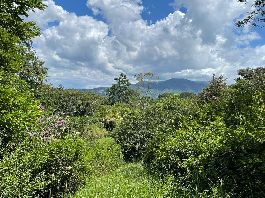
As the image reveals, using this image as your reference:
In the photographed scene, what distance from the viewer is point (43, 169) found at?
45.0 ft

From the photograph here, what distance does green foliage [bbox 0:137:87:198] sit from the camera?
34.6 feet

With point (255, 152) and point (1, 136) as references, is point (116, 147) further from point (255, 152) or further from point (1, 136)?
→ point (255, 152)

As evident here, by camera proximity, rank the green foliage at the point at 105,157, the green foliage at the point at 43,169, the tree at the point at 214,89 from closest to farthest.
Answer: the green foliage at the point at 43,169 → the green foliage at the point at 105,157 → the tree at the point at 214,89

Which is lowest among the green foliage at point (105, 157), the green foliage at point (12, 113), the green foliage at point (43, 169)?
the green foliage at point (105, 157)

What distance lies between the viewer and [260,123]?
31.5ft

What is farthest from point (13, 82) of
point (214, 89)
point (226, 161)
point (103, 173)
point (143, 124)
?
point (214, 89)

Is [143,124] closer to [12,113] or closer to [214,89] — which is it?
[214,89]

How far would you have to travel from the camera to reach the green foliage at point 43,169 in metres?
10.5

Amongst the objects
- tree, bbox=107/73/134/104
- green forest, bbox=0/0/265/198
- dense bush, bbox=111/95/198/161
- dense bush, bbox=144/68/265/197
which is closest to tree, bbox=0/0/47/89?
green forest, bbox=0/0/265/198

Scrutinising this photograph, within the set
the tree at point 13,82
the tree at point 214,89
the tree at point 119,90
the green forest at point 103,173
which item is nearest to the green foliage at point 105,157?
the green forest at point 103,173

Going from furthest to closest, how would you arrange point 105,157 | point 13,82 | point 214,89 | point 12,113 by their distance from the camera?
point 214,89 < point 105,157 < point 13,82 < point 12,113

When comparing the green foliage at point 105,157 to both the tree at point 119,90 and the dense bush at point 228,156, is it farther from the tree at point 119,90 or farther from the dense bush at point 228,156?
the tree at point 119,90

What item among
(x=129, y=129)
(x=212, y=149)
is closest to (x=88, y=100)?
(x=129, y=129)

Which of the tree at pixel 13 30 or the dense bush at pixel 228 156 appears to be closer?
the dense bush at pixel 228 156
